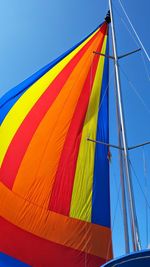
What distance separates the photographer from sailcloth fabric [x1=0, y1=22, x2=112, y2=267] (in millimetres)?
5379

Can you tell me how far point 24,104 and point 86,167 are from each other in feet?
5.65

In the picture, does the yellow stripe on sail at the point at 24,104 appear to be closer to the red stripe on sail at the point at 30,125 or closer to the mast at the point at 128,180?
the red stripe on sail at the point at 30,125

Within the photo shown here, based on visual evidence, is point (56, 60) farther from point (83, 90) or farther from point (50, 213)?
point (50, 213)

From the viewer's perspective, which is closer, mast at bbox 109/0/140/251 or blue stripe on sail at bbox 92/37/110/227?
mast at bbox 109/0/140/251

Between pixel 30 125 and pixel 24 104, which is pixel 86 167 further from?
pixel 24 104

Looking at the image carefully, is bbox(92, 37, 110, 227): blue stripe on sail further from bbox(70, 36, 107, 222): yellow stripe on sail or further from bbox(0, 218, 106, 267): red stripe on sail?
bbox(0, 218, 106, 267): red stripe on sail

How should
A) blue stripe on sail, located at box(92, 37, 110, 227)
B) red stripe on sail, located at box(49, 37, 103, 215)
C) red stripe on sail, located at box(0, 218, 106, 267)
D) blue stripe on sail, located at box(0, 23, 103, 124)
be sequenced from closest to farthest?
1. red stripe on sail, located at box(0, 218, 106, 267)
2. red stripe on sail, located at box(49, 37, 103, 215)
3. blue stripe on sail, located at box(92, 37, 110, 227)
4. blue stripe on sail, located at box(0, 23, 103, 124)

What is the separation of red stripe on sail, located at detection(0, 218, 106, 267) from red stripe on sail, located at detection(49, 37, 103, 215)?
61 centimetres

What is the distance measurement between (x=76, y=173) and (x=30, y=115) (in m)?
1.45

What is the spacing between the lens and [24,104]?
6.84 meters

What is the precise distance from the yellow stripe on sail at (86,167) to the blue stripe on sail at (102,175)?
8 centimetres

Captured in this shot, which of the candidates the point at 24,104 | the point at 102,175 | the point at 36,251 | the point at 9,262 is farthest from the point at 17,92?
the point at 9,262

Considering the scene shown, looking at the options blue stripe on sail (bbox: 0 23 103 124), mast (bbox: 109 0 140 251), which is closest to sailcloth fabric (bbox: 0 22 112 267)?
blue stripe on sail (bbox: 0 23 103 124)

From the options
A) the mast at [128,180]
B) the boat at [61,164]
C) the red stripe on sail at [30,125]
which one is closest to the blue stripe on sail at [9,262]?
the boat at [61,164]
